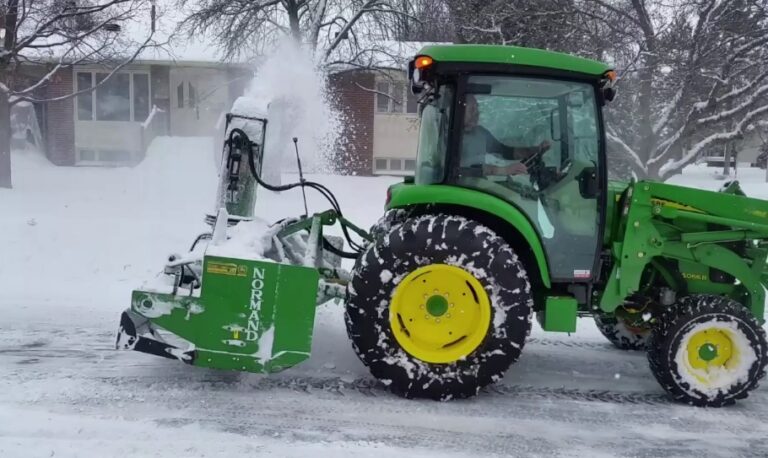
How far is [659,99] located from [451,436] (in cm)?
1181

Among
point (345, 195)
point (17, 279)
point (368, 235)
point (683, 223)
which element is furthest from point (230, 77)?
point (683, 223)

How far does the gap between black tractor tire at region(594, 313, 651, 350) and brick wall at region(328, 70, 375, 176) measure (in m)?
16.3

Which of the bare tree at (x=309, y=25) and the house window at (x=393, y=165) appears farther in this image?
A: the house window at (x=393, y=165)

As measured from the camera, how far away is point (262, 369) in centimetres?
454

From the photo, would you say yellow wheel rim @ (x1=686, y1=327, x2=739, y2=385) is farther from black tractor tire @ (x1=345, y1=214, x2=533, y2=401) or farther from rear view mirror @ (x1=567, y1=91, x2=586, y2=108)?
rear view mirror @ (x1=567, y1=91, x2=586, y2=108)

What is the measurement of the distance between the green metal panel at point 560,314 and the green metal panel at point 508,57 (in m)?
1.52

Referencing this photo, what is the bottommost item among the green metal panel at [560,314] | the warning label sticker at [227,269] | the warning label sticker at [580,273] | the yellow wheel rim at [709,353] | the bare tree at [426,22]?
the yellow wheel rim at [709,353]

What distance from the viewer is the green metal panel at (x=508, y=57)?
14.9ft

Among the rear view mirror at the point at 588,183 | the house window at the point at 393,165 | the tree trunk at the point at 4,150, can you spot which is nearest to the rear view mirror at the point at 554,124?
the rear view mirror at the point at 588,183

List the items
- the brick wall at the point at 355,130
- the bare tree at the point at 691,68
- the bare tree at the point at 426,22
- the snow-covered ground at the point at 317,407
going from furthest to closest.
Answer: the brick wall at the point at 355,130, the bare tree at the point at 426,22, the bare tree at the point at 691,68, the snow-covered ground at the point at 317,407

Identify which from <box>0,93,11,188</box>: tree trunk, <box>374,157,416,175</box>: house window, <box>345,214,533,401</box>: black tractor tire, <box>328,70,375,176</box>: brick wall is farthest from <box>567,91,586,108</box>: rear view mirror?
<box>374,157,416,175</box>: house window

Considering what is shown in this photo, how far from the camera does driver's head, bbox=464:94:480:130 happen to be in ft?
15.2

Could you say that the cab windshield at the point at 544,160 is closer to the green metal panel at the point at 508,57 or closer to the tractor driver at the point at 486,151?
Answer: the tractor driver at the point at 486,151

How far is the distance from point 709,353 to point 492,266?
1602mm
